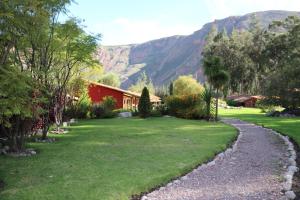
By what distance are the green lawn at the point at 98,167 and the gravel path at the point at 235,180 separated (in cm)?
45

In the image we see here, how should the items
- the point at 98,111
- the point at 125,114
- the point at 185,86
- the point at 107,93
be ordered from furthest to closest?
the point at 185,86 < the point at 107,93 < the point at 125,114 < the point at 98,111

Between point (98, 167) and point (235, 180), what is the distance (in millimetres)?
3297

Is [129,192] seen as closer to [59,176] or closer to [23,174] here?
[59,176]

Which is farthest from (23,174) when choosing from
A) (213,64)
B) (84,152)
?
(213,64)

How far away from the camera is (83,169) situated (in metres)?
9.62

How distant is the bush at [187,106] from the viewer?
34062mm

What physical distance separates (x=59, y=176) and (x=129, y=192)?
1.93 metres

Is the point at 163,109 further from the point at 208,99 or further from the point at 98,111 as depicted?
the point at 98,111

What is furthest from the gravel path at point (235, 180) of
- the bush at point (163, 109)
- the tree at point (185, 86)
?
the tree at point (185, 86)

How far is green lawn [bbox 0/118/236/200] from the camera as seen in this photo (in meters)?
7.67

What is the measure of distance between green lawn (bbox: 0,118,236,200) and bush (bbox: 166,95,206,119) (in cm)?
1842

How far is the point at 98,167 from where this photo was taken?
32.4 feet

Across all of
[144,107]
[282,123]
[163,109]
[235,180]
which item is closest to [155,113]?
[144,107]

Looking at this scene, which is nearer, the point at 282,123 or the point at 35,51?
the point at 35,51
